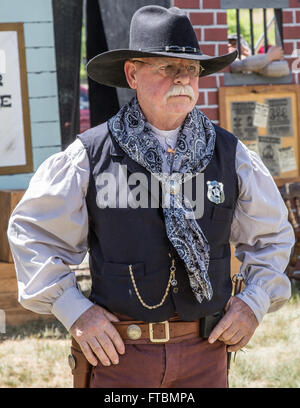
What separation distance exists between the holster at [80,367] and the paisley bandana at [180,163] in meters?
0.46

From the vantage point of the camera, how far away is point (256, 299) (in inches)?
108

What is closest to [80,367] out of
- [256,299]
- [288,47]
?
[256,299]

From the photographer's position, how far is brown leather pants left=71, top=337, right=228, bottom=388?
2639 millimetres

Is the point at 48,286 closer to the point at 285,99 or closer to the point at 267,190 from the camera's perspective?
the point at 267,190

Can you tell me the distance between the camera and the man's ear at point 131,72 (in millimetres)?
2812

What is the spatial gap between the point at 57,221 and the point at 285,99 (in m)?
4.66

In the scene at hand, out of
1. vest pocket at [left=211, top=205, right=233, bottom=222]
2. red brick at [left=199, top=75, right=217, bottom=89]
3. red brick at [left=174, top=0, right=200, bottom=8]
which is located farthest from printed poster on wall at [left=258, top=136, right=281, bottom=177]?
vest pocket at [left=211, top=205, right=233, bottom=222]

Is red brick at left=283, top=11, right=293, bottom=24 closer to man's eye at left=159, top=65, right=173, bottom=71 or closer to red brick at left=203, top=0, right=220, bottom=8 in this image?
red brick at left=203, top=0, right=220, bottom=8

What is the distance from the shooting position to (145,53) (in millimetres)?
2656

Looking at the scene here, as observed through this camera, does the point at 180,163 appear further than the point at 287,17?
No

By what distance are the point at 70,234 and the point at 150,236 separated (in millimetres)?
283

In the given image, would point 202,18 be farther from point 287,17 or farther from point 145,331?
point 145,331

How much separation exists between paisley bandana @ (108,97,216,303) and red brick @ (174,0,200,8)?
3674 mm
